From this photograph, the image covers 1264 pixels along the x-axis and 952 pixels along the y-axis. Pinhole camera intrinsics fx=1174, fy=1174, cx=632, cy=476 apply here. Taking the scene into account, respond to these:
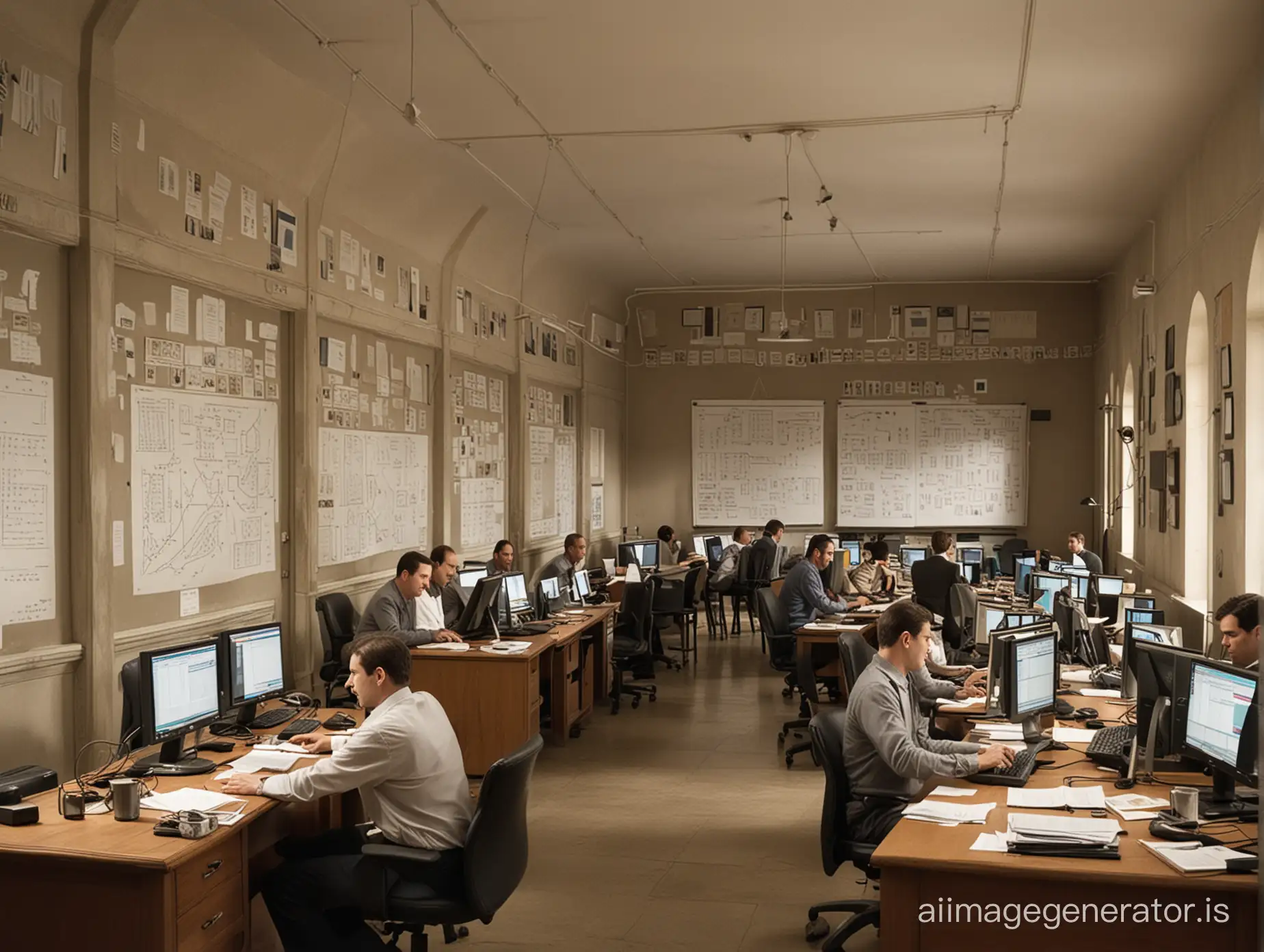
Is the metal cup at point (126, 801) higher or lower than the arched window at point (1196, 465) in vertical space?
lower

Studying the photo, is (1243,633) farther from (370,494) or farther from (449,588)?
(370,494)

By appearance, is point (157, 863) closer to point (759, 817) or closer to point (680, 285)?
point (759, 817)

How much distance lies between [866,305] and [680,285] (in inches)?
98.1

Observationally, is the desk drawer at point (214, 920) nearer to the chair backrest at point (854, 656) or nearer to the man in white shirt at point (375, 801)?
the man in white shirt at point (375, 801)

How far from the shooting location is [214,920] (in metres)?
3.70

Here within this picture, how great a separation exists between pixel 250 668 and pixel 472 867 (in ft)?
5.53

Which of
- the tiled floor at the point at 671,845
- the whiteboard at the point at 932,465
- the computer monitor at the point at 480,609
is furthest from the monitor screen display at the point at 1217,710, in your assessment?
the whiteboard at the point at 932,465

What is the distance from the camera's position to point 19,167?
485 cm

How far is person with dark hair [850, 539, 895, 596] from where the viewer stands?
36.3ft

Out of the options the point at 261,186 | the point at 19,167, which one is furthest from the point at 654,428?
the point at 19,167

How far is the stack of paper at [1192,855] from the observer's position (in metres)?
3.20

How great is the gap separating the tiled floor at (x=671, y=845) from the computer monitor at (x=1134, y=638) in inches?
63.2

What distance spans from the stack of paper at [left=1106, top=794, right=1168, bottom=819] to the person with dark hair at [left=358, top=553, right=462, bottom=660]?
4.35m

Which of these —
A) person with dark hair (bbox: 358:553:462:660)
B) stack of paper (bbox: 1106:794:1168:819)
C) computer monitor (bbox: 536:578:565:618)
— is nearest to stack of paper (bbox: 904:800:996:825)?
stack of paper (bbox: 1106:794:1168:819)
